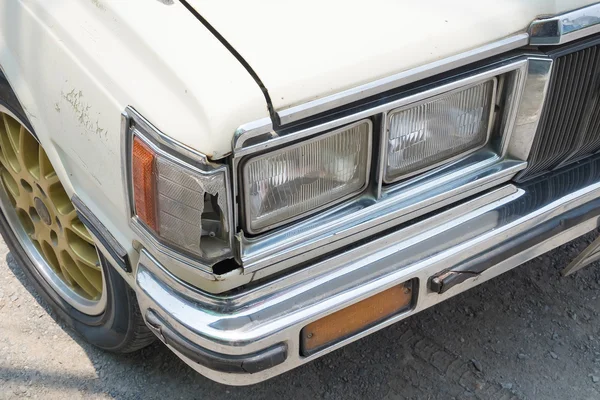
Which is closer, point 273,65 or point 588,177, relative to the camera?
point 273,65

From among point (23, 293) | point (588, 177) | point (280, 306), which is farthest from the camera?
point (23, 293)

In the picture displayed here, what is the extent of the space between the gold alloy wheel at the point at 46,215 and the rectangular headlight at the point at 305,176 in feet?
2.68

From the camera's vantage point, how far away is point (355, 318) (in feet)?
5.92

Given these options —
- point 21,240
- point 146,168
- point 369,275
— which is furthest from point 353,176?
point 21,240

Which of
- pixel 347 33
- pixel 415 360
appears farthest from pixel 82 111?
pixel 415 360

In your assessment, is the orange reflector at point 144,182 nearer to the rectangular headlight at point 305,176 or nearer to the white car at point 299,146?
the white car at point 299,146

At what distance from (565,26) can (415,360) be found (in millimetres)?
1258

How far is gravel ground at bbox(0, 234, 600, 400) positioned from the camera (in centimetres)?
246

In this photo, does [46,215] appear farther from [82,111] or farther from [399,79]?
[399,79]

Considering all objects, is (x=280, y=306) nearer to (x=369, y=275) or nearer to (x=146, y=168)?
(x=369, y=275)

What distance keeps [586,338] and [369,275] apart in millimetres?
1234

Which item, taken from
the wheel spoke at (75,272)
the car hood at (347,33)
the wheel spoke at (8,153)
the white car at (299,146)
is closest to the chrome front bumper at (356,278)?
the white car at (299,146)

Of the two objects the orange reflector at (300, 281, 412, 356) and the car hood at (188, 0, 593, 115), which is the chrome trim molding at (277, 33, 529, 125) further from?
the orange reflector at (300, 281, 412, 356)

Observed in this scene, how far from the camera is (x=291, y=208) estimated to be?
173 centimetres
